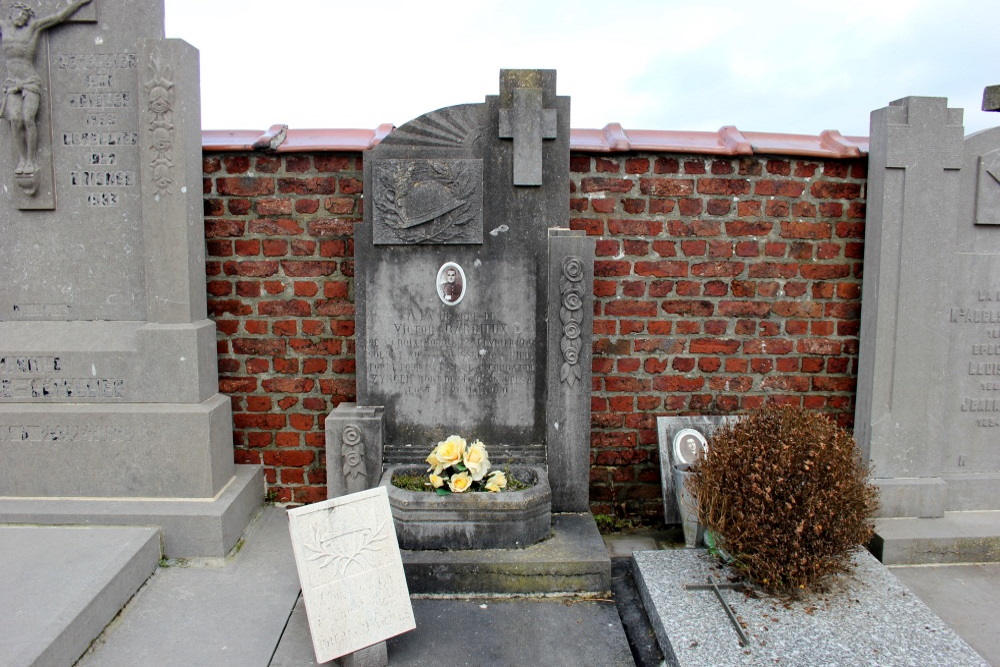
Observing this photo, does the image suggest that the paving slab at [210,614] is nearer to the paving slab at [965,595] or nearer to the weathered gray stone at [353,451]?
the weathered gray stone at [353,451]

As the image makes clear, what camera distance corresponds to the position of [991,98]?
3.64 m

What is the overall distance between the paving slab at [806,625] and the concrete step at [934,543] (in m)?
0.49

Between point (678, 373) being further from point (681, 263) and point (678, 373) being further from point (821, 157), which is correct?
point (821, 157)

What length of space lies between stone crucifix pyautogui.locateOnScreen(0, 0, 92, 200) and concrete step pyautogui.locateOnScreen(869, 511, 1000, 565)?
4.73m

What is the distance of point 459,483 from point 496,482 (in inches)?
Result: 6.9

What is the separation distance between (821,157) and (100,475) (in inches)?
168

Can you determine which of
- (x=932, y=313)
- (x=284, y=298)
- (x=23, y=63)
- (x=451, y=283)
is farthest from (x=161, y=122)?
(x=932, y=313)

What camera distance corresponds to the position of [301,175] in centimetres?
392

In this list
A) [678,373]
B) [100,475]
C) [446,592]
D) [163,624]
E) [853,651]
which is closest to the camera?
[853,651]

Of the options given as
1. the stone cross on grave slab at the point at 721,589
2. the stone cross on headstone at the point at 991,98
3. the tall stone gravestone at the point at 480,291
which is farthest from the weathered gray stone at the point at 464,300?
the stone cross on headstone at the point at 991,98

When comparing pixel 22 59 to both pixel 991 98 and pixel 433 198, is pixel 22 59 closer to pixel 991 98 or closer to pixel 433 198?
pixel 433 198

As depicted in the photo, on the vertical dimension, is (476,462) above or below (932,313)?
below

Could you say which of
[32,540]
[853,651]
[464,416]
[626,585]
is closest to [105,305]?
[32,540]

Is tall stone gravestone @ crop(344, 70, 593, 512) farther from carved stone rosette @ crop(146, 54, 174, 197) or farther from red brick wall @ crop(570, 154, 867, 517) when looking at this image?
carved stone rosette @ crop(146, 54, 174, 197)
